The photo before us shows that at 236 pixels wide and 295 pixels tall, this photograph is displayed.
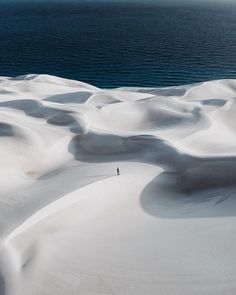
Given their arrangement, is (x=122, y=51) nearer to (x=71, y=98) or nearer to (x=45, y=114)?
(x=71, y=98)

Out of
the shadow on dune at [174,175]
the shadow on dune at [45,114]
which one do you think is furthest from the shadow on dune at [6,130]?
the shadow on dune at [174,175]

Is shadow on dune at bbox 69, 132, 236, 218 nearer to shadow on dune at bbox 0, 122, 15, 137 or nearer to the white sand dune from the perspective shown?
the white sand dune

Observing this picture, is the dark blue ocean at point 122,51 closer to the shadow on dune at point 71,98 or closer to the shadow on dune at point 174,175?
the shadow on dune at point 71,98

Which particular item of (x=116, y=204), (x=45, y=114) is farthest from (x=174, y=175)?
(x=45, y=114)

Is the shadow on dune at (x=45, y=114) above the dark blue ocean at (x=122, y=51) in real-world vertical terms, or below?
above

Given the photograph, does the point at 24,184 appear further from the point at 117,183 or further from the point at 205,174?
the point at 205,174
